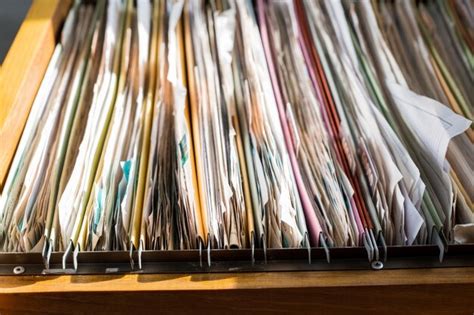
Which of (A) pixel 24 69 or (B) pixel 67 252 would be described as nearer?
(B) pixel 67 252

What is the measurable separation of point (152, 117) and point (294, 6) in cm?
33

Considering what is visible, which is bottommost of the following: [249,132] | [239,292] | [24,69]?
[239,292]

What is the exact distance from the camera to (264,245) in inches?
24.3

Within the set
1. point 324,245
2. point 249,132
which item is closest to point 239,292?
point 324,245

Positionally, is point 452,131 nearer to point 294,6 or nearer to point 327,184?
point 327,184

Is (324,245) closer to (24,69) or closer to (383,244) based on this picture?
(383,244)

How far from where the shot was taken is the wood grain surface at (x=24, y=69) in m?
0.73

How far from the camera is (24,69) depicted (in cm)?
79

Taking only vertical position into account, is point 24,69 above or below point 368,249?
above

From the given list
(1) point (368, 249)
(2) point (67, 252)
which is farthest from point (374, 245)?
(2) point (67, 252)

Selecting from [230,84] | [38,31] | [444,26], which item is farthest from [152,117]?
[444,26]

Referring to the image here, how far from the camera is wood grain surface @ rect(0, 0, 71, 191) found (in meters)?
0.73

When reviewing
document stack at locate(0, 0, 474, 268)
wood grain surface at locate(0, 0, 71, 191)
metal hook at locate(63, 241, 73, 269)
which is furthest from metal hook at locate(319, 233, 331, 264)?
wood grain surface at locate(0, 0, 71, 191)

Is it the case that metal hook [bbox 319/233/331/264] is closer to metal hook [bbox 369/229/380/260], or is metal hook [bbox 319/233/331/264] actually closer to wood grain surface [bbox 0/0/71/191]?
metal hook [bbox 369/229/380/260]
